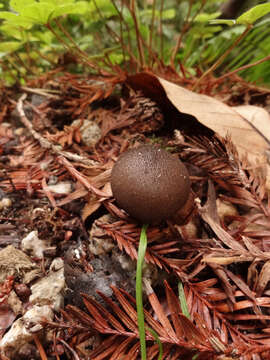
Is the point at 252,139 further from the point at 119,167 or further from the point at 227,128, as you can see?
the point at 119,167

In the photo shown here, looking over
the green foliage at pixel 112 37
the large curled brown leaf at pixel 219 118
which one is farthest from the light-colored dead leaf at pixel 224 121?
the green foliage at pixel 112 37

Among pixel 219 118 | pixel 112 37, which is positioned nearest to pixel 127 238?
pixel 219 118

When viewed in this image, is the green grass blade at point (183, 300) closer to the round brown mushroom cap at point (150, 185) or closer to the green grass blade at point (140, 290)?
the green grass blade at point (140, 290)

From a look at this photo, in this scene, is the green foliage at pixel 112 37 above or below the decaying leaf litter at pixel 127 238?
above

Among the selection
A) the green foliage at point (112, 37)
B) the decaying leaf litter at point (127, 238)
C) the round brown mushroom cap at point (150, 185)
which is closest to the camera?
the decaying leaf litter at point (127, 238)

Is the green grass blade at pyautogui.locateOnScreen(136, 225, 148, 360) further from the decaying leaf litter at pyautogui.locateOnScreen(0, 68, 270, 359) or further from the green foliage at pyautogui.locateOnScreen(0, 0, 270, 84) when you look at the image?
the green foliage at pyautogui.locateOnScreen(0, 0, 270, 84)

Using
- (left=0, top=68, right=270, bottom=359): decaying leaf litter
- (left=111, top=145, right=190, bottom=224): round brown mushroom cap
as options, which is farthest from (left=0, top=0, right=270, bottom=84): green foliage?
(left=111, top=145, right=190, bottom=224): round brown mushroom cap

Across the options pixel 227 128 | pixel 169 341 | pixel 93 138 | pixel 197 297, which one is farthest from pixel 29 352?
pixel 227 128

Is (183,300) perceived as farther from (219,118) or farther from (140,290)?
(219,118)
